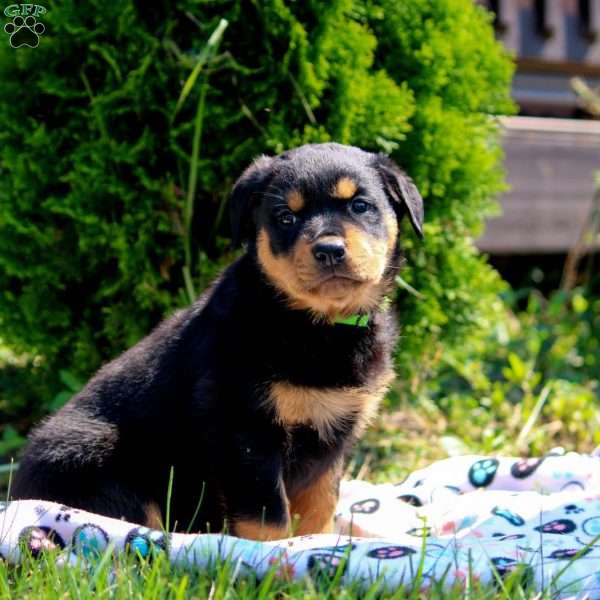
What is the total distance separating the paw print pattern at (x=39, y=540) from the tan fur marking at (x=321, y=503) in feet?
2.88

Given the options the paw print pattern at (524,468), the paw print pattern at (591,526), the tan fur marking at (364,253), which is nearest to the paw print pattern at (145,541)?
the tan fur marking at (364,253)

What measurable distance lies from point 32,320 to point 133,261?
0.56 metres

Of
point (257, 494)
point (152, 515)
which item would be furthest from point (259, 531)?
point (152, 515)

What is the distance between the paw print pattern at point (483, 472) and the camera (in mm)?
3428

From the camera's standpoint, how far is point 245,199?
287 centimetres

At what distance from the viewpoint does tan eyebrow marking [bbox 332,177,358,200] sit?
275cm

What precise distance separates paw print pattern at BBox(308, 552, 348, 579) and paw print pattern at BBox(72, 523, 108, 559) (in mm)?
576

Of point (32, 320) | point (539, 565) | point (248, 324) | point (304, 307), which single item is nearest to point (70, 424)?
point (248, 324)

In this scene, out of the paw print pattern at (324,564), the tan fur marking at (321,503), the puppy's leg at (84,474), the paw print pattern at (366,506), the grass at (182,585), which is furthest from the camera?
the paw print pattern at (366,506)

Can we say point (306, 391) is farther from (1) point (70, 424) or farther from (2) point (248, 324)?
(1) point (70, 424)

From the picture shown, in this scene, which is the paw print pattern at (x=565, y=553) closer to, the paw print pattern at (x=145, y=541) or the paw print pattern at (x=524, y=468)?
the paw print pattern at (x=524, y=468)

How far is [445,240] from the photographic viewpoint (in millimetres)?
3975

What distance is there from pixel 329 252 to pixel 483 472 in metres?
1.37

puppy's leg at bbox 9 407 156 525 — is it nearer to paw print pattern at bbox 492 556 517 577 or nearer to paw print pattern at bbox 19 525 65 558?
paw print pattern at bbox 19 525 65 558
